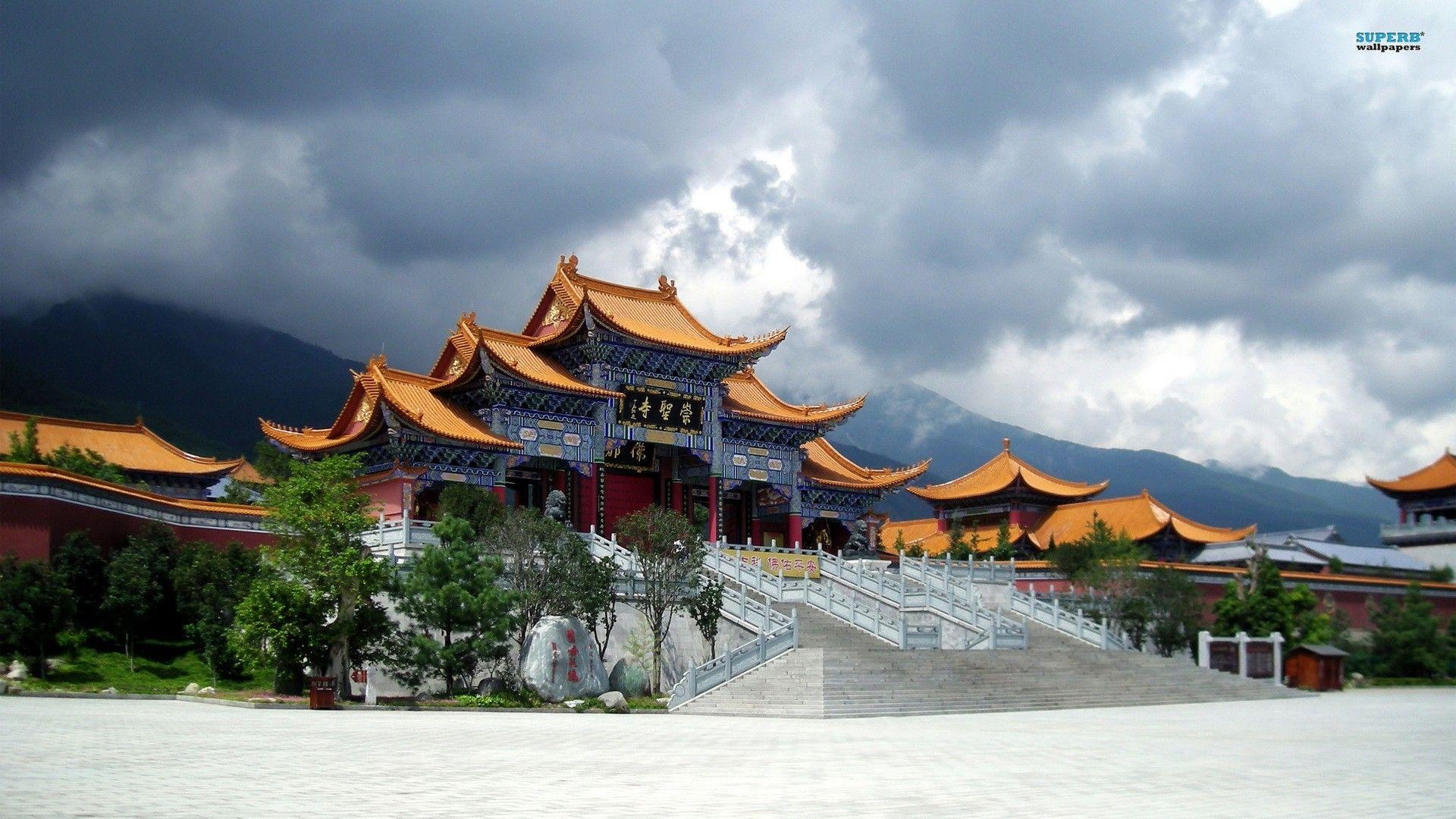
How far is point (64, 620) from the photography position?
81.4ft

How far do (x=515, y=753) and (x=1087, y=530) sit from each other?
39443mm

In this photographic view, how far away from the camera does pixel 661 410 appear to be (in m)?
40.2

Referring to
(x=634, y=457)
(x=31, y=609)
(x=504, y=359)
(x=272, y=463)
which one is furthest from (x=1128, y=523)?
(x=31, y=609)

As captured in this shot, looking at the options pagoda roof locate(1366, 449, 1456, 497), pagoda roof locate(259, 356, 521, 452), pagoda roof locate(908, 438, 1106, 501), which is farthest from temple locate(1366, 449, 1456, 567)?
pagoda roof locate(259, 356, 521, 452)

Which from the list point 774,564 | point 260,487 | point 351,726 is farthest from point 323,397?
point 351,726

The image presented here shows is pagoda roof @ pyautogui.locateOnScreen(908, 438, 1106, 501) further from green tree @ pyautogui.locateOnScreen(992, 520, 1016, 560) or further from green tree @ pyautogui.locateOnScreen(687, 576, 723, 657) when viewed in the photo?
green tree @ pyautogui.locateOnScreen(687, 576, 723, 657)

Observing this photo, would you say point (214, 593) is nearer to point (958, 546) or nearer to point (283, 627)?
point (283, 627)

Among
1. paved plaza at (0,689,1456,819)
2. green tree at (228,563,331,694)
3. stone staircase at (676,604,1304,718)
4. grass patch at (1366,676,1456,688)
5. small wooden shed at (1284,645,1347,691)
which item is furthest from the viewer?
grass patch at (1366,676,1456,688)

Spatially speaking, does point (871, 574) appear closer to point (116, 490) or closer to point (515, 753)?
point (116, 490)

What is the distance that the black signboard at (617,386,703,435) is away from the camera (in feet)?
130

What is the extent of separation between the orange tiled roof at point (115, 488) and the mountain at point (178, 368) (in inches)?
2529

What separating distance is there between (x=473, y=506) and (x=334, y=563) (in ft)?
24.9

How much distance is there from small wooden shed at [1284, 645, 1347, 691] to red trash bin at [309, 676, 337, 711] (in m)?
24.1

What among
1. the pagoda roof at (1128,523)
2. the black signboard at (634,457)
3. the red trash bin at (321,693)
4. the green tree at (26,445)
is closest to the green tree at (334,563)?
the red trash bin at (321,693)
